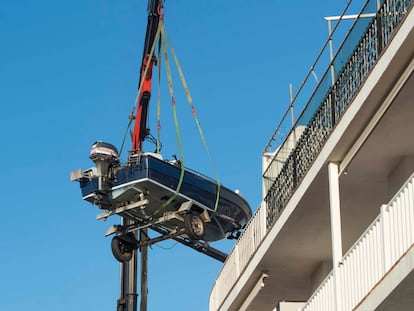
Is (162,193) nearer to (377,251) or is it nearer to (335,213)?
(335,213)

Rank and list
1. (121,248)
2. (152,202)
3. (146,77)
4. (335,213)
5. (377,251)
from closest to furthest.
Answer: (377,251), (335,213), (152,202), (121,248), (146,77)

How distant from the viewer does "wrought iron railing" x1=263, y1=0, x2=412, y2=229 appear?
14.0 metres

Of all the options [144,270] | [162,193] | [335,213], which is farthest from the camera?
[144,270]

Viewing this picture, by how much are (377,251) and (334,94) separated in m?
3.61

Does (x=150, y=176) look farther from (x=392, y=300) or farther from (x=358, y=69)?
(x=392, y=300)

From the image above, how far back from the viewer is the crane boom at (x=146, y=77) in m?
41.3

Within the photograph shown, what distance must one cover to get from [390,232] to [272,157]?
8.03 metres

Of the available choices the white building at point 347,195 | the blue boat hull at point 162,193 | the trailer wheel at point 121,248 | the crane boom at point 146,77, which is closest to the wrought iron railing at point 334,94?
the white building at point 347,195

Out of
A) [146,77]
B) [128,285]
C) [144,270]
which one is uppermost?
[146,77]

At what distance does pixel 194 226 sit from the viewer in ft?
114

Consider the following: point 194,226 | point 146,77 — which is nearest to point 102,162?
point 194,226

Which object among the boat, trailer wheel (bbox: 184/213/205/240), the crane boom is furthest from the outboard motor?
the crane boom

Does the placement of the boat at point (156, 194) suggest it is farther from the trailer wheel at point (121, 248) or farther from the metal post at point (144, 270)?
the metal post at point (144, 270)

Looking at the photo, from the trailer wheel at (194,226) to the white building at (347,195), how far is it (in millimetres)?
13479
